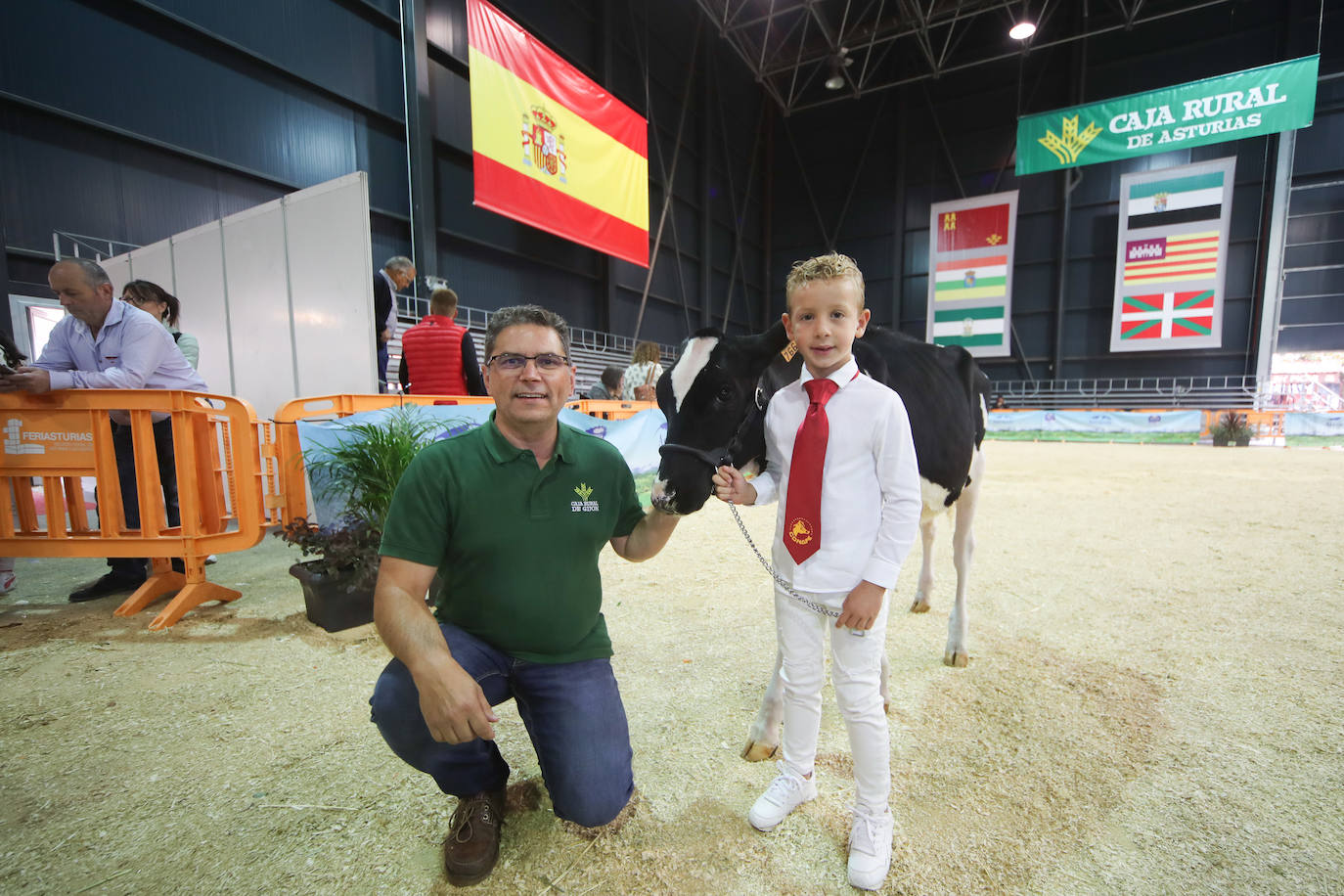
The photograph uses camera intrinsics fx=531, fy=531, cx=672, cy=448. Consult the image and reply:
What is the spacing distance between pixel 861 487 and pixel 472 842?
1.29 metres

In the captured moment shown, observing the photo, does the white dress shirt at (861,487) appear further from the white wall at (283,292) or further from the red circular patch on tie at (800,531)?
the white wall at (283,292)

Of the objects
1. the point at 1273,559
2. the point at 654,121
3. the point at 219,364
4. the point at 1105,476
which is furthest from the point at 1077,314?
the point at 219,364

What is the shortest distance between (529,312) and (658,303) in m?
16.9

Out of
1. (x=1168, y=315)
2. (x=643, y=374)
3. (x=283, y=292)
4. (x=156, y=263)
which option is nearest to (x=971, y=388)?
(x=643, y=374)

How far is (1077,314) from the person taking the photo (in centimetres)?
1947

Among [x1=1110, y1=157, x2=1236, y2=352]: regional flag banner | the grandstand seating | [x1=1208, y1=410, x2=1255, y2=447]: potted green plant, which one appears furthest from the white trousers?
[x1=1110, y1=157, x2=1236, y2=352]: regional flag banner

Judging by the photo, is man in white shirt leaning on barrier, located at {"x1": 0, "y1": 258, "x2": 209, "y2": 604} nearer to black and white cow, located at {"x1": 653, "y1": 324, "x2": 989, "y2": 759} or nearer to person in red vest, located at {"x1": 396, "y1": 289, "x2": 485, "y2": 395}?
person in red vest, located at {"x1": 396, "y1": 289, "x2": 485, "y2": 395}

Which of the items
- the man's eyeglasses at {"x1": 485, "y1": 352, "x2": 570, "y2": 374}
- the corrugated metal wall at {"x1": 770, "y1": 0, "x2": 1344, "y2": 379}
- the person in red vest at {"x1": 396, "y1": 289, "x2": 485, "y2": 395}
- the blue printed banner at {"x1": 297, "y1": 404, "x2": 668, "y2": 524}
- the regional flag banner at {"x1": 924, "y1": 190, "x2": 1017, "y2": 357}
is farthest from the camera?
the regional flag banner at {"x1": 924, "y1": 190, "x2": 1017, "y2": 357}

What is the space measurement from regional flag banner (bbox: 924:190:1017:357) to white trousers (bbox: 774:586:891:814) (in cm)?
2053

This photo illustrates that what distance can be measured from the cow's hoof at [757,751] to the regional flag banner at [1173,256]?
74.5ft

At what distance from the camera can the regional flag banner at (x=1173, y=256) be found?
1670 cm

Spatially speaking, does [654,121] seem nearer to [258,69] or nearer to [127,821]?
[258,69]

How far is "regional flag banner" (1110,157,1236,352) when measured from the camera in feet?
54.8

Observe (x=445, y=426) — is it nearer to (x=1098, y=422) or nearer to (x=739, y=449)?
(x=739, y=449)
